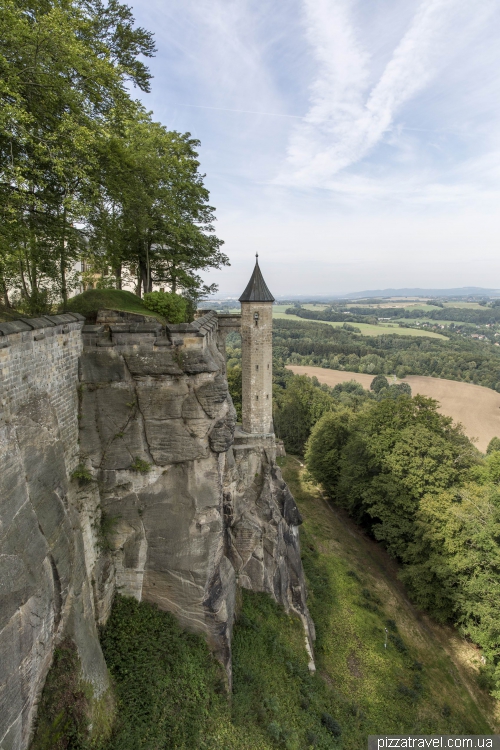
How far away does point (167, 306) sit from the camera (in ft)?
44.5

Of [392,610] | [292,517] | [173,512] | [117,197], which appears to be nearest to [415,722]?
[392,610]

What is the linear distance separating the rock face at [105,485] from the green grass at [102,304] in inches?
23.4

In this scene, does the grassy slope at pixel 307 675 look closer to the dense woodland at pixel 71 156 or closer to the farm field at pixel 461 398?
the dense woodland at pixel 71 156

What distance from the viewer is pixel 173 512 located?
12.4 metres

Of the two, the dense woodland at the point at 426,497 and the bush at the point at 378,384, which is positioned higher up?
the dense woodland at the point at 426,497

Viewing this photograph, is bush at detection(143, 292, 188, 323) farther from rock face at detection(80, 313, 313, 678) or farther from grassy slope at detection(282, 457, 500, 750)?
grassy slope at detection(282, 457, 500, 750)

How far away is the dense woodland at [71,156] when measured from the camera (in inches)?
344

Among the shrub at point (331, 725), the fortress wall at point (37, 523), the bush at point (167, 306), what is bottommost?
the shrub at point (331, 725)

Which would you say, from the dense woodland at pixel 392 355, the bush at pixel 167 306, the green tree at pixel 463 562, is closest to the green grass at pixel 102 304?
the bush at pixel 167 306

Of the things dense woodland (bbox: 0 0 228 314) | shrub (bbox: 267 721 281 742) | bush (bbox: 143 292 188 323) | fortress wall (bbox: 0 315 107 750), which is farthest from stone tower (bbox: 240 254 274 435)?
shrub (bbox: 267 721 281 742)

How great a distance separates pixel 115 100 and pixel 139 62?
23.0 ft

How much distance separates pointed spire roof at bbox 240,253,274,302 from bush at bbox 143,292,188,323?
758 cm

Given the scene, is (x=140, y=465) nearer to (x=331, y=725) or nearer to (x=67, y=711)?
(x=67, y=711)

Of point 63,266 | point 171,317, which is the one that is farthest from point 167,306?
point 63,266
